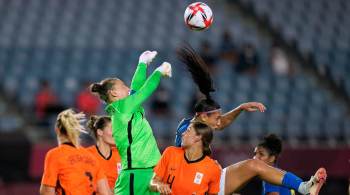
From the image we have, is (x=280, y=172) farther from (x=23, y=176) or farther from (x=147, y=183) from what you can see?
(x=23, y=176)

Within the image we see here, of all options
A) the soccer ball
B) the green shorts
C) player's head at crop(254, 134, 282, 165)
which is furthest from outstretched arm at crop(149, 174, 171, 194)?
the soccer ball

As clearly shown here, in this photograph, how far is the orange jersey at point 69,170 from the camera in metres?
7.64

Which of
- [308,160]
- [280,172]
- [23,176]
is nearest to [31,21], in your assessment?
[23,176]

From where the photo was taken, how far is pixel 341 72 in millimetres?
19406

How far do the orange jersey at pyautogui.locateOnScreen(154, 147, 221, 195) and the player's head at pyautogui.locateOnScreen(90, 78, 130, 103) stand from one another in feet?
3.21

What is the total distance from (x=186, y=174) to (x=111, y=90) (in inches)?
49.8

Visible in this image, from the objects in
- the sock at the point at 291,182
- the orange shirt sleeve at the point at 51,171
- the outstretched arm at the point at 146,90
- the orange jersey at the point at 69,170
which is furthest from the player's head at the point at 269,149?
the orange shirt sleeve at the point at 51,171

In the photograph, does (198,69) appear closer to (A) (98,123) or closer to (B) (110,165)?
(A) (98,123)

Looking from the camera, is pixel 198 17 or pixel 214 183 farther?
pixel 198 17

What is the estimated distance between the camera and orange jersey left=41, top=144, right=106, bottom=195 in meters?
7.64

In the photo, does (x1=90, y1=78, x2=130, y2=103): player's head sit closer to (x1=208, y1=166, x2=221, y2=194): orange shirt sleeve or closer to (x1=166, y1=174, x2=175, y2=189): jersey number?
(x1=166, y1=174, x2=175, y2=189): jersey number

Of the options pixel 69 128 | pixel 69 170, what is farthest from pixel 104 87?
pixel 69 170

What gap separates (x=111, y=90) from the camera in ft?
27.3

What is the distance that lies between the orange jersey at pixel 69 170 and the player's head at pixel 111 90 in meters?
0.72
